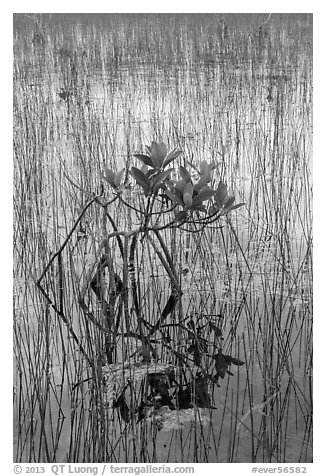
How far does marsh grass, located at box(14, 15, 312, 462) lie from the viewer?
5.31 ft

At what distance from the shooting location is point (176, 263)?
2.44 meters

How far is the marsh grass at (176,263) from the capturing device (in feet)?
5.31

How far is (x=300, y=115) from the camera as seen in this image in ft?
13.3

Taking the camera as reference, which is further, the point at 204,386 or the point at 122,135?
the point at 122,135

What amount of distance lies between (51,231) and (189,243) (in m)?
0.61

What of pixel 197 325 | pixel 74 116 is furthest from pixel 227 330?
pixel 74 116

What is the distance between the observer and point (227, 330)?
202 centimetres

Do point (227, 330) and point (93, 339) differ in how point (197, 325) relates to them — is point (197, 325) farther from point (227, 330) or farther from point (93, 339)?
point (93, 339)

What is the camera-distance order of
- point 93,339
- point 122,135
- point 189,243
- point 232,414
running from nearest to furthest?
point 232,414 → point 93,339 → point 189,243 → point 122,135

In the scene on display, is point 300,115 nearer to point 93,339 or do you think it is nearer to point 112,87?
point 112,87
